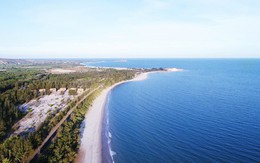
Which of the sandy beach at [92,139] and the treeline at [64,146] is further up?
the treeline at [64,146]

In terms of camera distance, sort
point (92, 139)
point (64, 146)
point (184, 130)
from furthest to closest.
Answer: point (184, 130), point (92, 139), point (64, 146)

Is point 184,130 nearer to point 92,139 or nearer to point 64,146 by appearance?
point 92,139

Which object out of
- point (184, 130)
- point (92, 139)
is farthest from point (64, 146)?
point (184, 130)

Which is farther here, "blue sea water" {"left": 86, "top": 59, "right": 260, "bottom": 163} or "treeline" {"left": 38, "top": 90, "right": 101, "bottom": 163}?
"blue sea water" {"left": 86, "top": 59, "right": 260, "bottom": 163}

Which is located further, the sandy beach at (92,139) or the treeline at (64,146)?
the sandy beach at (92,139)

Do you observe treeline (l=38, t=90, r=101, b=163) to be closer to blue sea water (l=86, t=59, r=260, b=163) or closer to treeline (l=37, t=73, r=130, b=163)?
treeline (l=37, t=73, r=130, b=163)

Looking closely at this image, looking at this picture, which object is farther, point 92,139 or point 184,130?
point 184,130

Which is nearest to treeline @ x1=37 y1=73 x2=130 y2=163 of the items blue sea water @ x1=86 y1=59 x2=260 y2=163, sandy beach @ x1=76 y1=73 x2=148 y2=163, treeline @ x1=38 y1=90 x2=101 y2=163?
treeline @ x1=38 y1=90 x2=101 y2=163

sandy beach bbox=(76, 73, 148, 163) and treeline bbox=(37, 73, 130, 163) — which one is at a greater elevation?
treeline bbox=(37, 73, 130, 163)

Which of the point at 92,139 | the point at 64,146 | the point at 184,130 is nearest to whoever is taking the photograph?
the point at 64,146

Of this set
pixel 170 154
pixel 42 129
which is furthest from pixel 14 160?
pixel 170 154

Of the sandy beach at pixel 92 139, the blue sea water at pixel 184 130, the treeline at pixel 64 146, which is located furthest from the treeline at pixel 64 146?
the blue sea water at pixel 184 130

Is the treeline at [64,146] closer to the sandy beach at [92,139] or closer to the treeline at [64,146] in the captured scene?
the treeline at [64,146]
